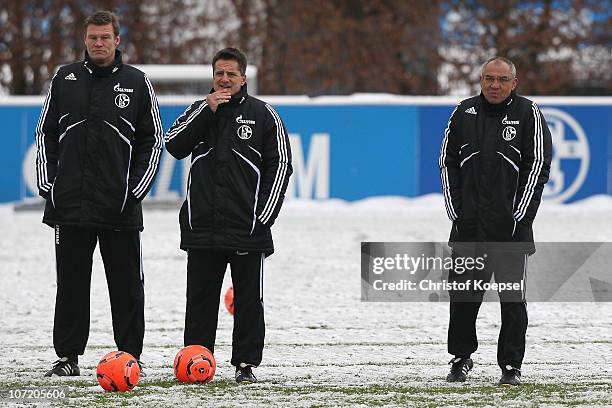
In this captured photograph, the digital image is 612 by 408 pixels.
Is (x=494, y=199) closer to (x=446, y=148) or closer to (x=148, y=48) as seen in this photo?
(x=446, y=148)

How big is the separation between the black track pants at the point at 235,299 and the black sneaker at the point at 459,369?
1101 mm

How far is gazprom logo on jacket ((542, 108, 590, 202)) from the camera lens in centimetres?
2164

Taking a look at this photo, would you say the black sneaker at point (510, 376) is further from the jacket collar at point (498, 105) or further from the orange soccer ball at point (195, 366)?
the orange soccer ball at point (195, 366)

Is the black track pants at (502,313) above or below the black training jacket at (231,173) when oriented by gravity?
below

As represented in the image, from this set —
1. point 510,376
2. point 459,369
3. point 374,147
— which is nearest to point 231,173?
point 459,369

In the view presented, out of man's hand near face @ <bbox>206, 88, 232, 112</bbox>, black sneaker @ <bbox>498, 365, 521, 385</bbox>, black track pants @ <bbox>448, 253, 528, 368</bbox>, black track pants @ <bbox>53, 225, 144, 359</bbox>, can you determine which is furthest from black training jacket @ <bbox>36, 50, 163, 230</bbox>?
black sneaker @ <bbox>498, 365, 521, 385</bbox>

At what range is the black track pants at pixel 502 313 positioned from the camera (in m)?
7.75

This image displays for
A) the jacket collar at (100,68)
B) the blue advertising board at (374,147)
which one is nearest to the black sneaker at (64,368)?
the jacket collar at (100,68)

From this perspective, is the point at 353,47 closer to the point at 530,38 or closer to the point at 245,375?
the point at 530,38

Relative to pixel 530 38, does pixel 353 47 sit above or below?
below

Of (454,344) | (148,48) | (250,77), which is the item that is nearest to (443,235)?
(250,77)

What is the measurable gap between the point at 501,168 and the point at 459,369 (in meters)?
1.18

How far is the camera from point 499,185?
7.73m

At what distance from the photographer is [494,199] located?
7734 mm
